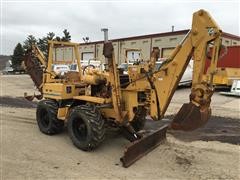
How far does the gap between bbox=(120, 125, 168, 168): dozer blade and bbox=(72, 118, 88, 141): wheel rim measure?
3.61ft

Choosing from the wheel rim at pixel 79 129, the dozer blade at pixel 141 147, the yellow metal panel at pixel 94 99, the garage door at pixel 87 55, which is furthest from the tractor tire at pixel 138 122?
the garage door at pixel 87 55

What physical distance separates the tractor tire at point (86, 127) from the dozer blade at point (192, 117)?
166cm

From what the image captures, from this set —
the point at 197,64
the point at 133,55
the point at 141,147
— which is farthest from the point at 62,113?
the point at 197,64

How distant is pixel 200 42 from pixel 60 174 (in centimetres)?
307

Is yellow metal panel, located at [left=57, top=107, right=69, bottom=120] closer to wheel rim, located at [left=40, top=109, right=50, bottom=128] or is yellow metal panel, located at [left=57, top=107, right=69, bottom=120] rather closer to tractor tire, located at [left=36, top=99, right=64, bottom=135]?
tractor tire, located at [left=36, top=99, right=64, bottom=135]

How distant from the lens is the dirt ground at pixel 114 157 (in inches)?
213

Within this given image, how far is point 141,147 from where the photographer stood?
6.24 meters

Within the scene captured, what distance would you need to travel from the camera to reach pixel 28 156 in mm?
6262

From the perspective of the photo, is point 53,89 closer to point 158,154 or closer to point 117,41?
point 158,154

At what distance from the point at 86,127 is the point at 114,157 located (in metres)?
0.80

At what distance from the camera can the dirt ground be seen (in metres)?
5.42

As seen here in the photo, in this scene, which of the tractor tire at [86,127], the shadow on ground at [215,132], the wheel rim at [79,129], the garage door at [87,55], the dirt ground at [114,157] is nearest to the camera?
the dirt ground at [114,157]

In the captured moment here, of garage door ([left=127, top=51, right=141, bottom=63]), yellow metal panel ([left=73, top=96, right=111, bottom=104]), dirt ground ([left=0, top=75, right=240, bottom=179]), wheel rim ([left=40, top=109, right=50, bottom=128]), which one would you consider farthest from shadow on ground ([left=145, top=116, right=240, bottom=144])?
wheel rim ([left=40, top=109, right=50, bottom=128])

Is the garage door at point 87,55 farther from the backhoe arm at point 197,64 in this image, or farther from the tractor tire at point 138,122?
the backhoe arm at point 197,64
